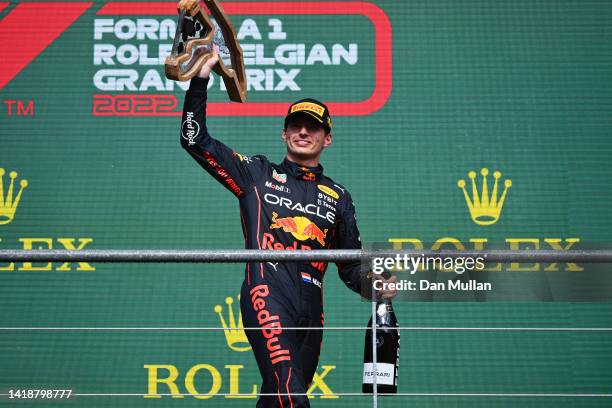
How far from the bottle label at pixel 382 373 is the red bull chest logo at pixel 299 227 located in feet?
1.22

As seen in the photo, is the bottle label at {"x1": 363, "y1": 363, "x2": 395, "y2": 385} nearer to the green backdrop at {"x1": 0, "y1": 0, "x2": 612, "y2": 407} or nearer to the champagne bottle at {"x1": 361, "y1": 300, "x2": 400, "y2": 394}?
the champagne bottle at {"x1": 361, "y1": 300, "x2": 400, "y2": 394}

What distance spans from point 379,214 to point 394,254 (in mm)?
2220

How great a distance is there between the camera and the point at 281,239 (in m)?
2.35

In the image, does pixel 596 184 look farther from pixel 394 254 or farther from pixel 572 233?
pixel 394 254

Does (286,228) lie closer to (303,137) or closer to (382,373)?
(303,137)

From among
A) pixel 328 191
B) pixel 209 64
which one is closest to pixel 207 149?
pixel 209 64

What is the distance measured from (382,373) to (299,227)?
0.42 meters

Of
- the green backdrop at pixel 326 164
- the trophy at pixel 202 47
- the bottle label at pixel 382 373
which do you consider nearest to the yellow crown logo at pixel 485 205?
the green backdrop at pixel 326 164

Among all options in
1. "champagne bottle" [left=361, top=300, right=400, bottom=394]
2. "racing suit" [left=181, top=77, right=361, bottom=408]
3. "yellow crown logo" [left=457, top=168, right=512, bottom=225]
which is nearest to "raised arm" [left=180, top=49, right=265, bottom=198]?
"racing suit" [left=181, top=77, right=361, bottom=408]

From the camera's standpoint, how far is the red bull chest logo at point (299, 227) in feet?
7.75

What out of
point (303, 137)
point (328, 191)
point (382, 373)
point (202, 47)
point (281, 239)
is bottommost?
point (382, 373)

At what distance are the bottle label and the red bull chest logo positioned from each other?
1.22ft

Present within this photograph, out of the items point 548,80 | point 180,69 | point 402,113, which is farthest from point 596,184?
point 180,69

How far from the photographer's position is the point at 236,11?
420cm
